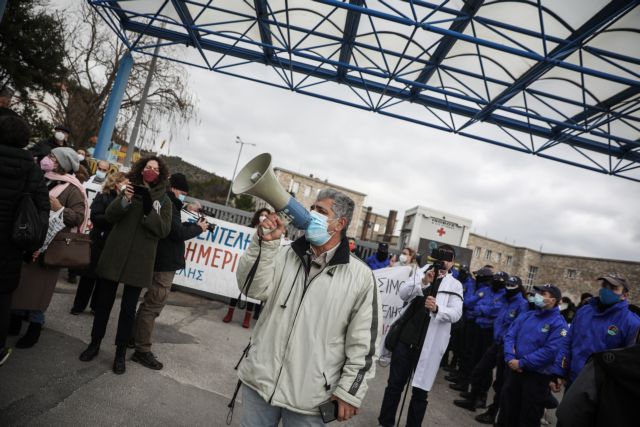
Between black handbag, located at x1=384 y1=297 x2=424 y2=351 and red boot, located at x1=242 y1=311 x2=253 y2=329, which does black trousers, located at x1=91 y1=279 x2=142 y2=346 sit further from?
red boot, located at x1=242 y1=311 x2=253 y2=329

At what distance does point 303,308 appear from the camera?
6.78 ft

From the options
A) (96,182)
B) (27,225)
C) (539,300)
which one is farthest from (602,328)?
(96,182)

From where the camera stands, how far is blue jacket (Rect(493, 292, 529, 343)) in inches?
225

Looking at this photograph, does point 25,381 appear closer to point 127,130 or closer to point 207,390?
point 207,390

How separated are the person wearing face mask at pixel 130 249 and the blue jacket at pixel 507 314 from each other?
202 inches

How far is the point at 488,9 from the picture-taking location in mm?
6289

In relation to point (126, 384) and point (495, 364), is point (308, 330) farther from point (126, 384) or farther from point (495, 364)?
point (495, 364)

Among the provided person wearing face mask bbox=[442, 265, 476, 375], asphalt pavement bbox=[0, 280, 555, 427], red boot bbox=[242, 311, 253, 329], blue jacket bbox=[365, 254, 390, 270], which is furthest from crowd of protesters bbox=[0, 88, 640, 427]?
blue jacket bbox=[365, 254, 390, 270]

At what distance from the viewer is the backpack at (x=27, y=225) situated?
262 cm

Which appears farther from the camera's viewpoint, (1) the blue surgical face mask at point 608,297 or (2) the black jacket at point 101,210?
(2) the black jacket at point 101,210

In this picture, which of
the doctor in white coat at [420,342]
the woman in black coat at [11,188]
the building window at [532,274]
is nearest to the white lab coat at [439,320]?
the doctor in white coat at [420,342]

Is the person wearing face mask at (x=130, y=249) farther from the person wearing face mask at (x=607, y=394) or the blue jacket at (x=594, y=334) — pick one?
the blue jacket at (x=594, y=334)

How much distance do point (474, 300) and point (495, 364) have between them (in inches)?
62.6

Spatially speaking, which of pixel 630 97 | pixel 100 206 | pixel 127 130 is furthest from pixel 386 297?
pixel 127 130
